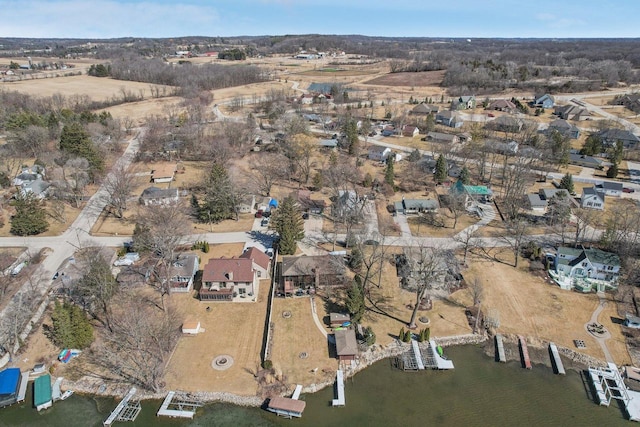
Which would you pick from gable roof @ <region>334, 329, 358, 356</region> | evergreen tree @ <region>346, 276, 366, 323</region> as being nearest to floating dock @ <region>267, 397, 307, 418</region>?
gable roof @ <region>334, 329, 358, 356</region>

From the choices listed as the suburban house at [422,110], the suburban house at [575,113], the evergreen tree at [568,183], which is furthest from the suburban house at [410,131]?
the suburban house at [575,113]

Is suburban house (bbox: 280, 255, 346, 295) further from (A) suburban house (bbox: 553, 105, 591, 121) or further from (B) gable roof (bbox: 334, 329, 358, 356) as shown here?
(A) suburban house (bbox: 553, 105, 591, 121)

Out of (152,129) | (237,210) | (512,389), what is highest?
(152,129)

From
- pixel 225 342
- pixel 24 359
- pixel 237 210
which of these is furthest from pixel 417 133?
pixel 24 359

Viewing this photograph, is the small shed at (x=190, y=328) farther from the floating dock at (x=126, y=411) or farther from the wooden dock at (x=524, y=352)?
the wooden dock at (x=524, y=352)

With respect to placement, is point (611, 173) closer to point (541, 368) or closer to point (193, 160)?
point (541, 368)

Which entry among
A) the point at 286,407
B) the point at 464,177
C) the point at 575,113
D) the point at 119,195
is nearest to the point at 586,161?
the point at 464,177
